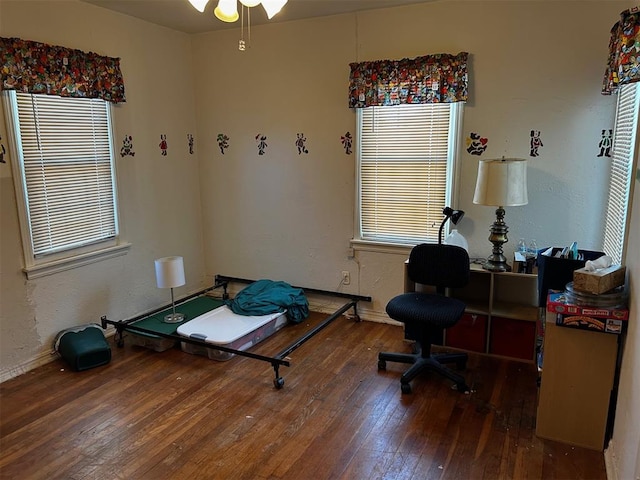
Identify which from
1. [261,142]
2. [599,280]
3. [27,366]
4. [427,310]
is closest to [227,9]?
[427,310]

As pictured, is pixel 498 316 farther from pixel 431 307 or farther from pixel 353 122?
pixel 353 122

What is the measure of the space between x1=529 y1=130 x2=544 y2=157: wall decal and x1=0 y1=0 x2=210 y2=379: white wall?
291cm

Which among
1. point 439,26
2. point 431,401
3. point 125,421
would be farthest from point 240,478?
point 439,26

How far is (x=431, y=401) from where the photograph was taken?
8.82 ft

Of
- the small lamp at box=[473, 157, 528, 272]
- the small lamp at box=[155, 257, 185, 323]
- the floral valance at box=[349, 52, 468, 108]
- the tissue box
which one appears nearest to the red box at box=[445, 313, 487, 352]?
the small lamp at box=[473, 157, 528, 272]

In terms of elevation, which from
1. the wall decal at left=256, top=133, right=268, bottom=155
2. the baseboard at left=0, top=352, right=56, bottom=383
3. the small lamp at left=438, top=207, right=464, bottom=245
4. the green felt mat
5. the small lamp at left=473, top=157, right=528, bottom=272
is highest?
the wall decal at left=256, top=133, right=268, bottom=155

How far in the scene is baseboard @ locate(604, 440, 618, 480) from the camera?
2002mm

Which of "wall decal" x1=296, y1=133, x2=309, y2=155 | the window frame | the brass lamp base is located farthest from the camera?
"wall decal" x1=296, y1=133, x2=309, y2=155

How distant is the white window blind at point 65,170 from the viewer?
303cm

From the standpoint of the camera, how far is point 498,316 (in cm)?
315

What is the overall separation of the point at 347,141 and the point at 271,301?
4.76 feet

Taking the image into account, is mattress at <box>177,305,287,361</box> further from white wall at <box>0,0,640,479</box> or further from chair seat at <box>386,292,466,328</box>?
chair seat at <box>386,292,466,328</box>

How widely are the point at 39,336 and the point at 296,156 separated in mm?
2355

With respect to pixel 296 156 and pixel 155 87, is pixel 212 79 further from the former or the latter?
pixel 296 156
